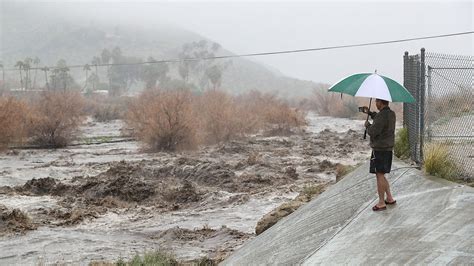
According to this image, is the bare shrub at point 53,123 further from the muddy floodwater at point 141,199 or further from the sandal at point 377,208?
the sandal at point 377,208

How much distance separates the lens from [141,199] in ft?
64.8

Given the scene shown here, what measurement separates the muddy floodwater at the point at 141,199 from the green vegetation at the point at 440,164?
4337 millimetres

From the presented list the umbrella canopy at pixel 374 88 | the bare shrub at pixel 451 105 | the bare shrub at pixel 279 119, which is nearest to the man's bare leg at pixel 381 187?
the umbrella canopy at pixel 374 88

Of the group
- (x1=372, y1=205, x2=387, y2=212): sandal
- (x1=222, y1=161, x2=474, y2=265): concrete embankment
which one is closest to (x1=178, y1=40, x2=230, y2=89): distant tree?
(x1=222, y1=161, x2=474, y2=265): concrete embankment

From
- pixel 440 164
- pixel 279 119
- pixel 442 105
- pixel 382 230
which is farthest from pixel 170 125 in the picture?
pixel 382 230

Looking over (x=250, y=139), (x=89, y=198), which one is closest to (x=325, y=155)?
(x=250, y=139)

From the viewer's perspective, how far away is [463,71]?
1011cm

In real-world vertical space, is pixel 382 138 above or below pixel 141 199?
above

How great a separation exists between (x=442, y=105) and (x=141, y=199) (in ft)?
37.9

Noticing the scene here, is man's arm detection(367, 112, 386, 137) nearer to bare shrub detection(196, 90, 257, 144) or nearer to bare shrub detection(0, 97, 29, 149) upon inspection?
bare shrub detection(0, 97, 29, 149)

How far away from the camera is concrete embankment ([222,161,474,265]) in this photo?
6.48 m

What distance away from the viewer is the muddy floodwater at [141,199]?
1344 cm

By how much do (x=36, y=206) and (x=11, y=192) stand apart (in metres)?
2.87

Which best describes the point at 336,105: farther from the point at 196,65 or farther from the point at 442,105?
the point at 196,65
